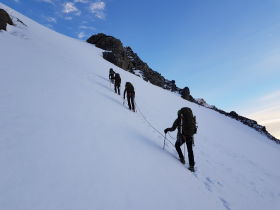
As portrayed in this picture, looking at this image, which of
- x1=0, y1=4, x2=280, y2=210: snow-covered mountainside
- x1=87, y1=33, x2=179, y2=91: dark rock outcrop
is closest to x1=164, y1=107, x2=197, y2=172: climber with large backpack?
x1=0, y1=4, x2=280, y2=210: snow-covered mountainside

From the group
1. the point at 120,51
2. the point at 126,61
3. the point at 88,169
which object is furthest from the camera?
the point at 120,51

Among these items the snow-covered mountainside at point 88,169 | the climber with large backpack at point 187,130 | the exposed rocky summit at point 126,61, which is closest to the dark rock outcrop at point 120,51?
the exposed rocky summit at point 126,61

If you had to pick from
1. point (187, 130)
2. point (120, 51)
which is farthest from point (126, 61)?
point (187, 130)

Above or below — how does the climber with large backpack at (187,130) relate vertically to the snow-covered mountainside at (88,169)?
above

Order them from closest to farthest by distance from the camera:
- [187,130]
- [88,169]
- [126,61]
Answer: [88,169] → [187,130] → [126,61]

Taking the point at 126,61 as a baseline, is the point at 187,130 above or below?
below

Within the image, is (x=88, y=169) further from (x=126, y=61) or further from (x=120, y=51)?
(x=120, y=51)

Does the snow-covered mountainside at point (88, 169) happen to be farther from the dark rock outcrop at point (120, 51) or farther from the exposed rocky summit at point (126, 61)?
the dark rock outcrop at point (120, 51)

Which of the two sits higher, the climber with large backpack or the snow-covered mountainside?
the climber with large backpack

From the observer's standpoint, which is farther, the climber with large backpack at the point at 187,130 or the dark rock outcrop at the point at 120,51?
the dark rock outcrop at the point at 120,51

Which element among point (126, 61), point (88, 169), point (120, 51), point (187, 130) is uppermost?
point (120, 51)

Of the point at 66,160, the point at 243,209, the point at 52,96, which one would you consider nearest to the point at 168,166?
the point at 243,209

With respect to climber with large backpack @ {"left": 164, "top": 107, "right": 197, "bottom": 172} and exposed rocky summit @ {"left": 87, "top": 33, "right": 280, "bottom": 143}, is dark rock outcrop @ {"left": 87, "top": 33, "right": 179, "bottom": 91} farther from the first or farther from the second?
climber with large backpack @ {"left": 164, "top": 107, "right": 197, "bottom": 172}

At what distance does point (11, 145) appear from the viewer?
4.22 m
